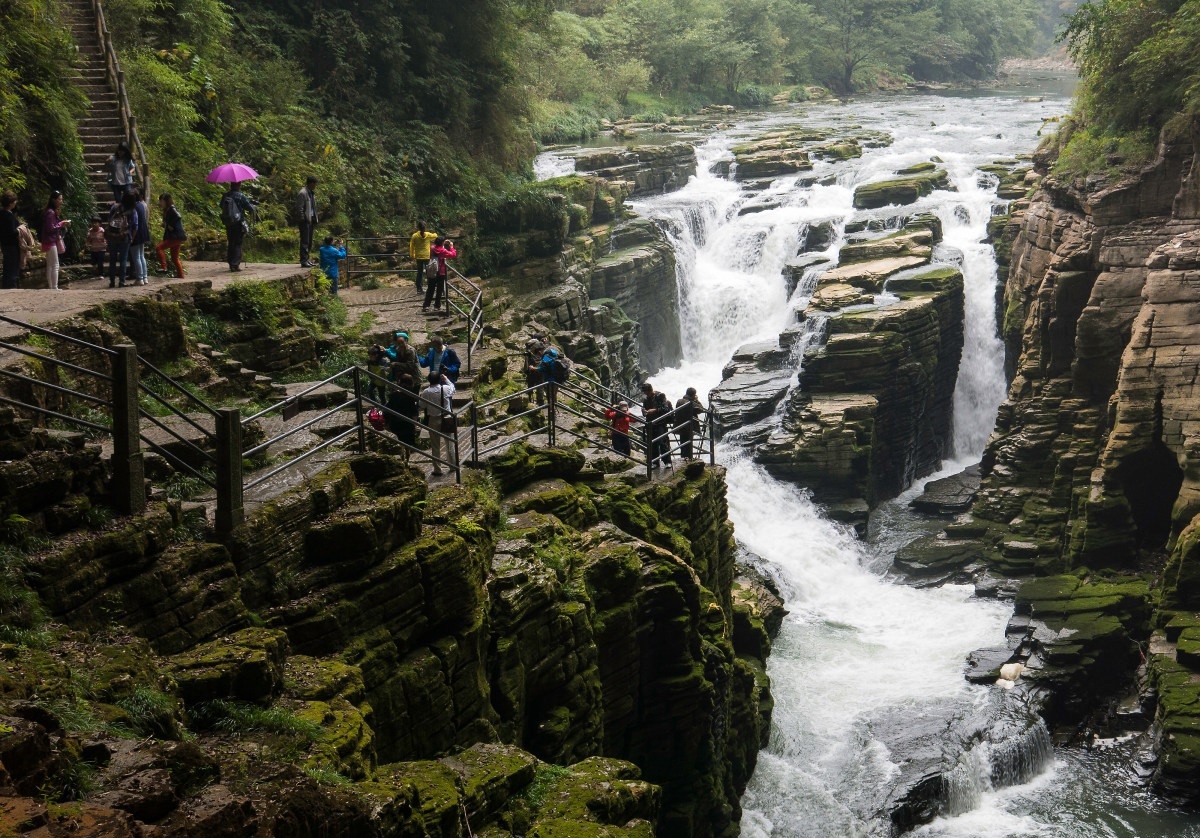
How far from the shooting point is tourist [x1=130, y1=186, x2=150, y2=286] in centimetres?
1688

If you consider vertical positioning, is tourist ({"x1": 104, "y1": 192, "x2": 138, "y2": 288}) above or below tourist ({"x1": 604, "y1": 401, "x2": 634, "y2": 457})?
above

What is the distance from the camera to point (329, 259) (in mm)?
23125

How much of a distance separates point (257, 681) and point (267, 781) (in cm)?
181

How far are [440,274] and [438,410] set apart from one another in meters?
7.38

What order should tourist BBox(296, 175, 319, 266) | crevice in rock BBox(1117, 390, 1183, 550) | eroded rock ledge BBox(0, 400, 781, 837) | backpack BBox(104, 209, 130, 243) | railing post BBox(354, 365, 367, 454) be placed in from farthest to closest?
crevice in rock BBox(1117, 390, 1183, 550), tourist BBox(296, 175, 319, 266), backpack BBox(104, 209, 130, 243), railing post BBox(354, 365, 367, 454), eroded rock ledge BBox(0, 400, 781, 837)

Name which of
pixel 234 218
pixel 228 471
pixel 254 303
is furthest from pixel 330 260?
pixel 228 471

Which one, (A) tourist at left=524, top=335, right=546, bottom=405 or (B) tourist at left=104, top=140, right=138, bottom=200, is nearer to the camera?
(B) tourist at left=104, top=140, right=138, bottom=200

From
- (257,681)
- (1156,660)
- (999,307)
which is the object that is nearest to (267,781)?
(257,681)

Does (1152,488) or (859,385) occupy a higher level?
(859,385)

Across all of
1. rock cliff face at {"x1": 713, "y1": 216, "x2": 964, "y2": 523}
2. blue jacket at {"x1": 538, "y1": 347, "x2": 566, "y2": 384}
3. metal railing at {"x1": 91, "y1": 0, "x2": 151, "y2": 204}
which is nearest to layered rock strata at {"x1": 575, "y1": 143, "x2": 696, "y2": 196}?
rock cliff face at {"x1": 713, "y1": 216, "x2": 964, "y2": 523}

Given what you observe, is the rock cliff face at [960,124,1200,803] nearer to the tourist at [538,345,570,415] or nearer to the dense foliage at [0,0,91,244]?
the tourist at [538,345,570,415]

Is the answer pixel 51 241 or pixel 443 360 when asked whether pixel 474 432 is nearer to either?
pixel 443 360

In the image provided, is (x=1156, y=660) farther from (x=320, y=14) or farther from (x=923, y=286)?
(x=320, y=14)

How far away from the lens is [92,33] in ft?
74.4
